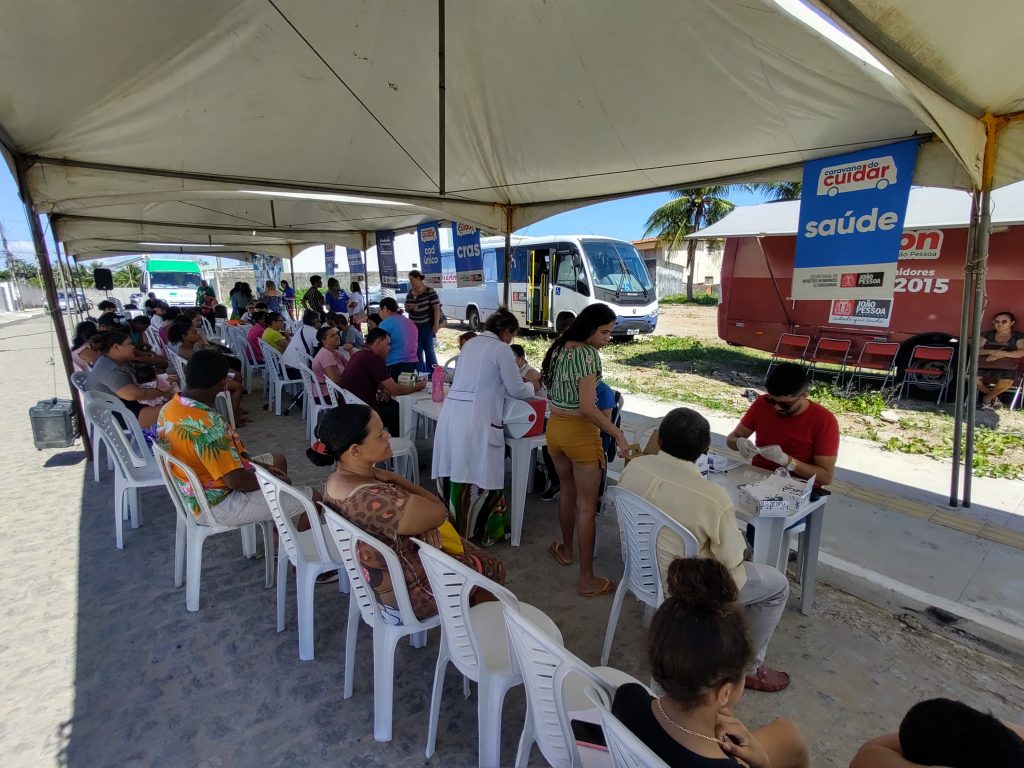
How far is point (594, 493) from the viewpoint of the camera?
2.76 metres

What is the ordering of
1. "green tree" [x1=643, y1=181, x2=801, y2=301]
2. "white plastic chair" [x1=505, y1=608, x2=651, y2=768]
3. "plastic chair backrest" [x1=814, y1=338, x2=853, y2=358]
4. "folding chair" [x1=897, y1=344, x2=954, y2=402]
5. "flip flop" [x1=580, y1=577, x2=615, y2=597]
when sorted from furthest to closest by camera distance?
1. "green tree" [x1=643, y1=181, x2=801, y2=301]
2. "plastic chair backrest" [x1=814, y1=338, x2=853, y2=358]
3. "folding chair" [x1=897, y1=344, x2=954, y2=402]
4. "flip flop" [x1=580, y1=577, x2=615, y2=597]
5. "white plastic chair" [x1=505, y1=608, x2=651, y2=768]

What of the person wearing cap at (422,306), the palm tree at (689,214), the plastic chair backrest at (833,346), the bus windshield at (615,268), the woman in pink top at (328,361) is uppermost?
the palm tree at (689,214)

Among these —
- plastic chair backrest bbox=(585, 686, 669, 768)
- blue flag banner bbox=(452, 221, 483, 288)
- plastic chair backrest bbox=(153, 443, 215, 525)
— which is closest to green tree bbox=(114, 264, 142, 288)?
blue flag banner bbox=(452, 221, 483, 288)

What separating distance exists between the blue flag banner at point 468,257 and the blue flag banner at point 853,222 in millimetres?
3761

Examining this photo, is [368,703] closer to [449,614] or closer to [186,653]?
[449,614]

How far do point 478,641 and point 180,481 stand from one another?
1879mm

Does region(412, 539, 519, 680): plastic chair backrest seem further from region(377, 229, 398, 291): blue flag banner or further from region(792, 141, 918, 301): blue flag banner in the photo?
region(377, 229, 398, 291): blue flag banner

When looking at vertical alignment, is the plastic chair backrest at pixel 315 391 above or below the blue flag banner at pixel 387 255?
below

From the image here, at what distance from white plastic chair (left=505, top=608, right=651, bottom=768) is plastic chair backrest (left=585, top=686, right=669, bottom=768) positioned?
0.14 meters

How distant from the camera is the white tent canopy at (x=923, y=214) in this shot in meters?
6.09

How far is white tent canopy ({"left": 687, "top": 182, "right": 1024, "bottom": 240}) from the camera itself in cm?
609

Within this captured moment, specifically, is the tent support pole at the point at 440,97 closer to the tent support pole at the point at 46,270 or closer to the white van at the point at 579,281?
the tent support pole at the point at 46,270

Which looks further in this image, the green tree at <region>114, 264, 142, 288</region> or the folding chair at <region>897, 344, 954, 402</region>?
the green tree at <region>114, 264, 142, 288</region>

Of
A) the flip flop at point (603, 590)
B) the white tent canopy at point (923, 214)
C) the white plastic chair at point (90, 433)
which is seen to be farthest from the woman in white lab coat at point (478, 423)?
the white tent canopy at point (923, 214)
